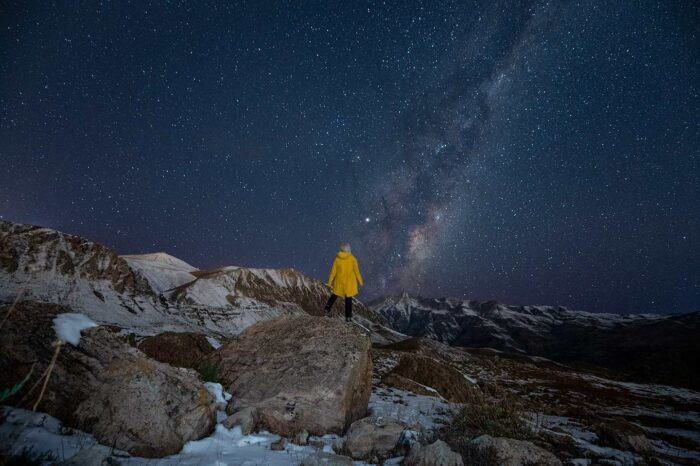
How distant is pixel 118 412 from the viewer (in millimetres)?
4645

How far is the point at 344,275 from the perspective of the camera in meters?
12.5

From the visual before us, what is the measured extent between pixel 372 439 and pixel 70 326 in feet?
18.4

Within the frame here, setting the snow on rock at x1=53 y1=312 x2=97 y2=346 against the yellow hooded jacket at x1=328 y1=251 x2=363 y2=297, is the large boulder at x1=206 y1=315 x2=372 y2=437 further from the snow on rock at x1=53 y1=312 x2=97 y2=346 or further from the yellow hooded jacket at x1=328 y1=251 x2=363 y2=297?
the snow on rock at x1=53 y1=312 x2=97 y2=346

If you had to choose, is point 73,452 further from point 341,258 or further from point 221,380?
point 341,258

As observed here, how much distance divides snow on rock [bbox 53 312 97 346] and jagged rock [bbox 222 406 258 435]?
9.50ft

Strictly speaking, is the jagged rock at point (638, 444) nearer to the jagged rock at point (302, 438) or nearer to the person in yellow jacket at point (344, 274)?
the jagged rock at point (302, 438)

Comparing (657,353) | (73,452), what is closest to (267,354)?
(73,452)

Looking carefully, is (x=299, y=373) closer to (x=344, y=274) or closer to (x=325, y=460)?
(x=325, y=460)

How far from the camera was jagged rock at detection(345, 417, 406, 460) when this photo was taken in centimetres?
533

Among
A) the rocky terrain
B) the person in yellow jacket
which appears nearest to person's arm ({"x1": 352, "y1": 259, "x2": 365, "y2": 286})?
the person in yellow jacket

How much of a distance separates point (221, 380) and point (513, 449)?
669 cm

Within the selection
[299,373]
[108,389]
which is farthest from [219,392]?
[108,389]

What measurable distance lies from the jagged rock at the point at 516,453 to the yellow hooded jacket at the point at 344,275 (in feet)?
24.8

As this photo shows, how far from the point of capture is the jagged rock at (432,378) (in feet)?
45.1
